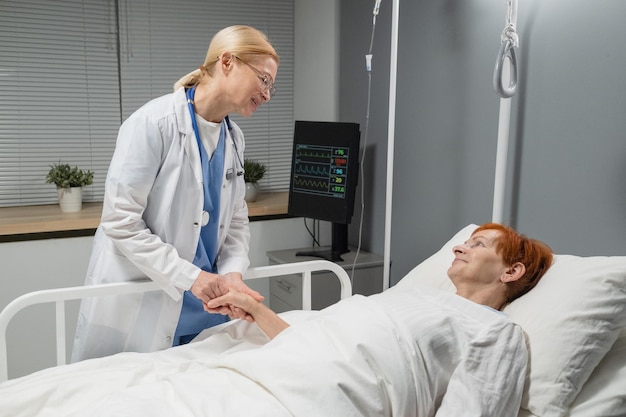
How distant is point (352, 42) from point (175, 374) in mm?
2074

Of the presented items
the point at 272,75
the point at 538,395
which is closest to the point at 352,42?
A: the point at 272,75

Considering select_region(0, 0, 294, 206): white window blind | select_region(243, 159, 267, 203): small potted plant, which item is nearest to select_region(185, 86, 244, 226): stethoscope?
select_region(243, 159, 267, 203): small potted plant

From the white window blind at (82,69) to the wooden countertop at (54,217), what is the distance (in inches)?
5.0

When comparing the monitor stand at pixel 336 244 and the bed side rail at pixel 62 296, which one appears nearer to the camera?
the bed side rail at pixel 62 296

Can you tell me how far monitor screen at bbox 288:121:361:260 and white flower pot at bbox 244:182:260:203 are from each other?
292 millimetres

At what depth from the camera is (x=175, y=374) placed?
4.52ft

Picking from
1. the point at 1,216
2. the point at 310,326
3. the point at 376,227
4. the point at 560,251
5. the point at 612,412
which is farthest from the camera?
the point at 376,227

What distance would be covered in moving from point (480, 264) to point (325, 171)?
131cm

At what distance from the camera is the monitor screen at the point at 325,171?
109 inches

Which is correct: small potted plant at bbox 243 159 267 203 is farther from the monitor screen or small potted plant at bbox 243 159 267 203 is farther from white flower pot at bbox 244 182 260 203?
the monitor screen

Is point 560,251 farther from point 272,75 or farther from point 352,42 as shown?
point 352,42

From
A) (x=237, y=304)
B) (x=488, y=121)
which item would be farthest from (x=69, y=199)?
(x=488, y=121)

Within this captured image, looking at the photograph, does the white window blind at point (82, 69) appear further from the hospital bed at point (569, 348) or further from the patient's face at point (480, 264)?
the patient's face at point (480, 264)

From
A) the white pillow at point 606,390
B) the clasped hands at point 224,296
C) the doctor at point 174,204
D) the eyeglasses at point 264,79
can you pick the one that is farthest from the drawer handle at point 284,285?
the white pillow at point 606,390
